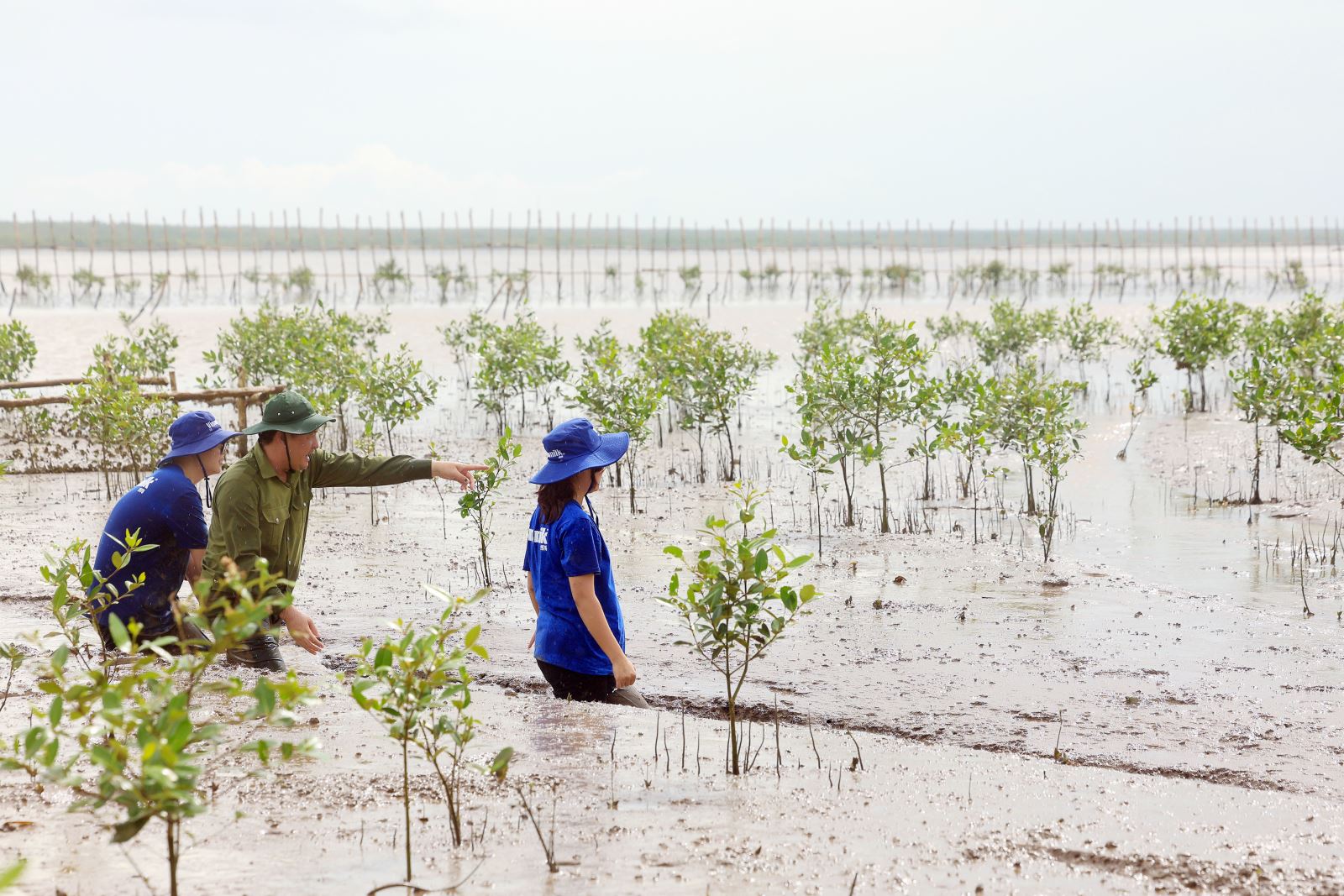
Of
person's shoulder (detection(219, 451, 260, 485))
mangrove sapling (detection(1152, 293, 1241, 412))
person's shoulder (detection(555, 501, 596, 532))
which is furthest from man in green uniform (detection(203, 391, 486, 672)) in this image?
mangrove sapling (detection(1152, 293, 1241, 412))

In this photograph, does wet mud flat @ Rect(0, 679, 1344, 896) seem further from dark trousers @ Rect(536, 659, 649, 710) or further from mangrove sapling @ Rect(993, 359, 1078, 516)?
mangrove sapling @ Rect(993, 359, 1078, 516)

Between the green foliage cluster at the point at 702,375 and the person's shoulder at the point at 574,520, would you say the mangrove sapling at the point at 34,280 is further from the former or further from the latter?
the person's shoulder at the point at 574,520

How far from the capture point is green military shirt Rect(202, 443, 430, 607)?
4922 millimetres

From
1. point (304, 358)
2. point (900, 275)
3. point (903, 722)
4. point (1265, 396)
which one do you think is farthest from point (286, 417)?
point (900, 275)

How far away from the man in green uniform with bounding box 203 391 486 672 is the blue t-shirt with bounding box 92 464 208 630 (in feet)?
0.52

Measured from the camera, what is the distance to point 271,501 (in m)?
5.01

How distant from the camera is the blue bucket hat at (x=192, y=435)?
5.34 m

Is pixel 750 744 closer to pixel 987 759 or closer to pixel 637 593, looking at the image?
pixel 987 759

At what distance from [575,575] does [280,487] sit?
150cm

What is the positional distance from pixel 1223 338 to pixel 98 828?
15862mm

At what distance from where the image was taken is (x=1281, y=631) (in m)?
7.02

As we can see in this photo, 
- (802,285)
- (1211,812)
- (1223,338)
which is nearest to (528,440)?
(1223,338)

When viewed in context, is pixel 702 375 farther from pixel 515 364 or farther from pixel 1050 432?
pixel 1050 432

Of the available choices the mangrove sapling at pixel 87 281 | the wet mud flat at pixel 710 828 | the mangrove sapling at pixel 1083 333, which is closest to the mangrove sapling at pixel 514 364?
the mangrove sapling at pixel 1083 333
